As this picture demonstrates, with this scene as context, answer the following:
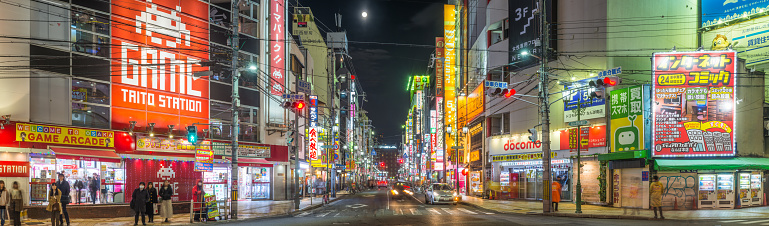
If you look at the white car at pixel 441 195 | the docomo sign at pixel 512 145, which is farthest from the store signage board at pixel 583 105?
the white car at pixel 441 195

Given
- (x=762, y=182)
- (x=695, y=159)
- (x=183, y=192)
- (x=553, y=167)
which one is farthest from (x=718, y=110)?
(x=183, y=192)

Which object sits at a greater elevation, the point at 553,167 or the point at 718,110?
the point at 718,110

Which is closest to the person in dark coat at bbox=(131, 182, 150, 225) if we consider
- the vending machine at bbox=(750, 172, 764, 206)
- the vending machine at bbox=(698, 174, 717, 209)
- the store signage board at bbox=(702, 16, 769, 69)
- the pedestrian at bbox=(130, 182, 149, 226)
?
the pedestrian at bbox=(130, 182, 149, 226)

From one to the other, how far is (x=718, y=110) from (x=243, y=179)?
30.4m

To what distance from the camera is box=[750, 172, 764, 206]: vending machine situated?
29.5 m

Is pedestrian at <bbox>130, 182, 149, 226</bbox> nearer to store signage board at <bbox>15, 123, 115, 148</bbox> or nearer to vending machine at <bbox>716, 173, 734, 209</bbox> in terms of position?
store signage board at <bbox>15, 123, 115, 148</bbox>

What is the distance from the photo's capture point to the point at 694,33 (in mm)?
34281

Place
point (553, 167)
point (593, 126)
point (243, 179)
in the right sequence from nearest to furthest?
1. point (593, 126)
2. point (553, 167)
3. point (243, 179)

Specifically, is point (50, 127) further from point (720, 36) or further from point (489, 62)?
point (720, 36)

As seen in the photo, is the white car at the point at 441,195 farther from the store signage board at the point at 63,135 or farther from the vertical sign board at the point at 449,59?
the vertical sign board at the point at 449,59

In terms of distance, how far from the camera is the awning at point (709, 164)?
2722cm

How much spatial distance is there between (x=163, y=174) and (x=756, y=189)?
32.4m

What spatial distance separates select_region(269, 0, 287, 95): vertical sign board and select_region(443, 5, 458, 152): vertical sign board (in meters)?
29.5

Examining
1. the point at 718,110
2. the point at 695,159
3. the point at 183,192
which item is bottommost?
the point at 183,192
